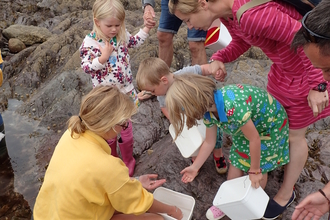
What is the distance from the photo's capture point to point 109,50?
2924mm

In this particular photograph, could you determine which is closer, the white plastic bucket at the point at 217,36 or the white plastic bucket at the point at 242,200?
the white plastic bucket at the point at 242,200

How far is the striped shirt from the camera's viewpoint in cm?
193

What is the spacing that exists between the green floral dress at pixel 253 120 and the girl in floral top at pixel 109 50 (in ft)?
3.36

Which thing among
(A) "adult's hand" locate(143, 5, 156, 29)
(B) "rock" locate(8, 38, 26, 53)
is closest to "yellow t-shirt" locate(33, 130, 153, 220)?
(A) "adult's hand" locate(143, 5, 156, 29)

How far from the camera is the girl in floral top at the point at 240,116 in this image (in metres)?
2.11

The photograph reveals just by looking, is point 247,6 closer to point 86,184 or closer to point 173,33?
point 86,184

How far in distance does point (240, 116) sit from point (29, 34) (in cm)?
701

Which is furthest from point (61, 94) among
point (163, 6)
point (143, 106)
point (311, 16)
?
point (311, 16)

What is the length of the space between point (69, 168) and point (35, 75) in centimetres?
411

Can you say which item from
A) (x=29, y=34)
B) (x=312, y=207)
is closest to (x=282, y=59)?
(x=312, y=207)

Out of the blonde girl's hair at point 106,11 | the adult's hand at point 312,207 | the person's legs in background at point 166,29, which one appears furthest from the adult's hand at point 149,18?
the adult's hand at point 312,207

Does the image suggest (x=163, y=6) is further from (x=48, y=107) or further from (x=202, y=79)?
(x=48, y=107)

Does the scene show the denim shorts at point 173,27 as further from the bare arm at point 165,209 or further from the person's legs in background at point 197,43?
the bare arm at point 165,209

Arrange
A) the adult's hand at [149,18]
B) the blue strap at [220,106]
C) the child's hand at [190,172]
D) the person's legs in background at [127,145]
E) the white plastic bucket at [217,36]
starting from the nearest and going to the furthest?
the blue strap at [220,106] < the child's hand at [190,172] < the person's legs in background at [127,145] < the adult's hand at [149,18] < the white plastic bucket at [217,36]
